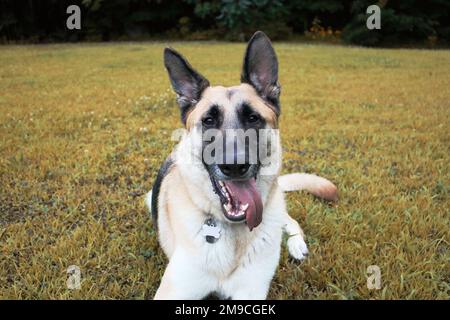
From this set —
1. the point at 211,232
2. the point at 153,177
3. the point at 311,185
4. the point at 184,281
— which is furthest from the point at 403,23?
the point at 184,281

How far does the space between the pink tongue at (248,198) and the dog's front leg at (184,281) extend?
43 centimetres

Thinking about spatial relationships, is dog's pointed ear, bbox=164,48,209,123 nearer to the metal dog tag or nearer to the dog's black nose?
the dog's black nose

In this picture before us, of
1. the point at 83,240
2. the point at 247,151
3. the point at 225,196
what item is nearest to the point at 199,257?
the point at 225,196

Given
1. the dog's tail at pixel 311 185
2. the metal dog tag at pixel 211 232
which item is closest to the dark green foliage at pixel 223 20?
the dog's tail at pixel 311 185

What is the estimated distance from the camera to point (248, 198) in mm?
2594

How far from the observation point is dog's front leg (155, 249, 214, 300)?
250cm

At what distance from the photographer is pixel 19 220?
12.0 ft

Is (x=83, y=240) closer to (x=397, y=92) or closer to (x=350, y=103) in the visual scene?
(x=350, y=103)

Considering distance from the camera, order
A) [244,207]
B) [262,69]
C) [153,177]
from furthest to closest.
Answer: [153,177] < [262,69] < [244,207]

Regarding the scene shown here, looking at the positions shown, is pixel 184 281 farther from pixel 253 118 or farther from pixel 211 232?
pixel 253 118

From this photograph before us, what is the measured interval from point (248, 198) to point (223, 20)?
65.0 ft

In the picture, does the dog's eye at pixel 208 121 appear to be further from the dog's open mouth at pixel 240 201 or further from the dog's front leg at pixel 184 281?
the dog's front leg at pixel 184 281

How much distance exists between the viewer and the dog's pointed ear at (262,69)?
2811 millimetres

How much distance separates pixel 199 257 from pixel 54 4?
957 inches
